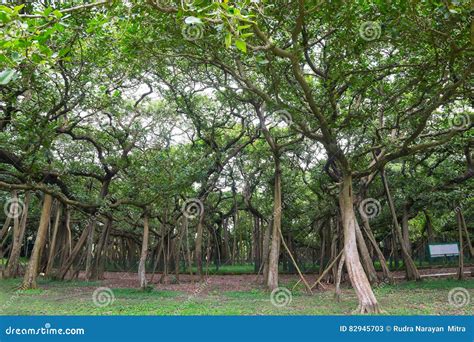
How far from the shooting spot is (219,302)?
→ 29.5 ft

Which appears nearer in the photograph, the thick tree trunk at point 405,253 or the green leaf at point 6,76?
the green leaf at point 6,76

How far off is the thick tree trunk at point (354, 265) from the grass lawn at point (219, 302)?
42cm

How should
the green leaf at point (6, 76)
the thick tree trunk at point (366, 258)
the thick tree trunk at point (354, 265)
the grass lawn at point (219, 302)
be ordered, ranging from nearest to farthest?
the green leaf at point (6, 76) → the thick tree trunk at point (354, 265) → the grass lawn at point (219, 302) → the thick tree trunk at point (366, 258)

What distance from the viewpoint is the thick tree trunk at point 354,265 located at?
6877mm

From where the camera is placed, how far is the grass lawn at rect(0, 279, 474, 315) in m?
7.38

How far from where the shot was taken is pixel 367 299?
22.7 feet

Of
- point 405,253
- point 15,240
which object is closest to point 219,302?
point 405,253

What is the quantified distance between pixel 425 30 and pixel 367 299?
4521 millimetres

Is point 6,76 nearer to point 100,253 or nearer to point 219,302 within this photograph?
point 219,302

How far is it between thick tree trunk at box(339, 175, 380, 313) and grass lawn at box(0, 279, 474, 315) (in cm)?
42

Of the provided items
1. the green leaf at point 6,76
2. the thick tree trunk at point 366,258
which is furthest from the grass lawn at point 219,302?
the green leaf at point 6,76

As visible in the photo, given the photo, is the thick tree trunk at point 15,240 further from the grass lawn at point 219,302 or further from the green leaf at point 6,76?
the green leaf at point 6,76

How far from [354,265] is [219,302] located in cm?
328

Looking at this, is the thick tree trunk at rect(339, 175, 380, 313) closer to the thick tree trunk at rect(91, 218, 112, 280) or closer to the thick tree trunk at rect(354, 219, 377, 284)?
the thick tree trunk at rect(354, 219, 377, 284)
